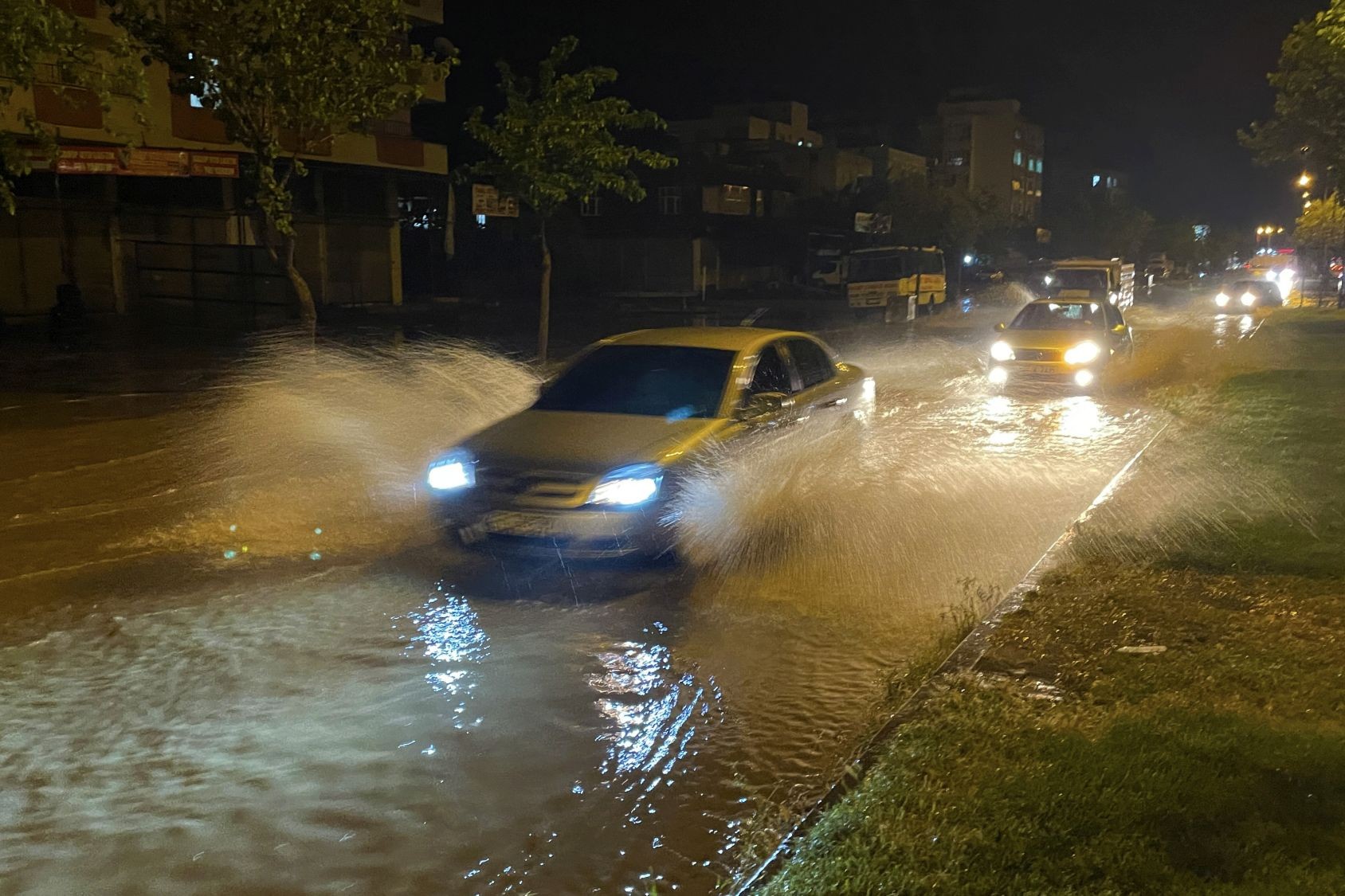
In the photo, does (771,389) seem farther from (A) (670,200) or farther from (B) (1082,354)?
(A) (670,200)

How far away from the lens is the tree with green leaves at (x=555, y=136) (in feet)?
55.8

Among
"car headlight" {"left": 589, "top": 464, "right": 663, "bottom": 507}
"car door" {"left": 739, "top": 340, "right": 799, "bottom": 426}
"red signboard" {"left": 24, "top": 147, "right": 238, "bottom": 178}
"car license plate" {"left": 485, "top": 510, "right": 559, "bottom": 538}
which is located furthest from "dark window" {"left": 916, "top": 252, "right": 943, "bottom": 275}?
"car license plate" {"left": 485, "top": 510, "right": 559, "bottom": 538}

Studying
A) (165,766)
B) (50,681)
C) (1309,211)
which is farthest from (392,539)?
(1309,211)

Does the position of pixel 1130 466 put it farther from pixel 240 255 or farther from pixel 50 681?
pixel 240 255

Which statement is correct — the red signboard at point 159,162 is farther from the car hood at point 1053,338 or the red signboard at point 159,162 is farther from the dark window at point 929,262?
A: the dark window at point 929,262

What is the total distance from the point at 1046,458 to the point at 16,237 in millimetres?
24718

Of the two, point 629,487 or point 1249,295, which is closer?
point 629,487

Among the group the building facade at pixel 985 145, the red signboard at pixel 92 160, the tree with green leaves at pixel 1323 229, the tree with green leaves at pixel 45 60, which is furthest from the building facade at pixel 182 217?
the building facade at pixel 985 145

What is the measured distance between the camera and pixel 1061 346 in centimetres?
1678

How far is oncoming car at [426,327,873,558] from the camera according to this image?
284 inches

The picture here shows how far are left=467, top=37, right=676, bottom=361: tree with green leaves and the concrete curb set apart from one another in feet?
35.1

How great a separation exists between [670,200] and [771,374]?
5181 cm

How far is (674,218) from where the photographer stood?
54.8m

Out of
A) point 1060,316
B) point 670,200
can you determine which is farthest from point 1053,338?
point 670,200
